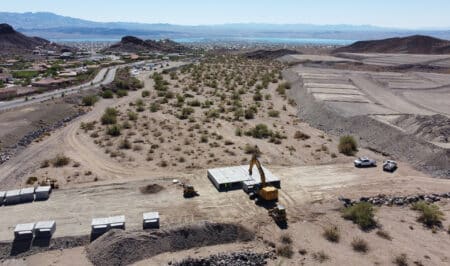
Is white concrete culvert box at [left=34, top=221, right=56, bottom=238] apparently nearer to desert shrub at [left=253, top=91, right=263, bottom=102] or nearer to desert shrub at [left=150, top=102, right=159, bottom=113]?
desert shrub at [left=150, top=102, right=159, bottom=113]

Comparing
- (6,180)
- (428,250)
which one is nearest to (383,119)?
(428,250)

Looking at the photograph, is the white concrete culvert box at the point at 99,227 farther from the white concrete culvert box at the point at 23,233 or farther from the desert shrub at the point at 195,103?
the desert shrub at the point at 195,103

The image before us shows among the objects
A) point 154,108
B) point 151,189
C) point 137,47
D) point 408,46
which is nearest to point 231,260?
point 151,189

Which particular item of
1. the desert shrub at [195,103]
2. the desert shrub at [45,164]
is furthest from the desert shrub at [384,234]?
the desert shrub at [195,103]

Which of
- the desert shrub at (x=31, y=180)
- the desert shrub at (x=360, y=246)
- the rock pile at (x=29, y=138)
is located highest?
the desert shrub at (x=360, y=246)

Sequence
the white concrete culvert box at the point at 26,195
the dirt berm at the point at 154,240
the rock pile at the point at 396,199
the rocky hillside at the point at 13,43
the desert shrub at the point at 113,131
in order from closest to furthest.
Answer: the dirt berm at the point at 154,240, the white concrete culvert box at the point at 26,195, the rock pile at the point at 396,199, the desert shrub at the point at 113,131, the rocky hillside at the point at 13,43

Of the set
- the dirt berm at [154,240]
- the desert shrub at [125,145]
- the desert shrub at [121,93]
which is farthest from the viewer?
the desert shrub at [121,93]
